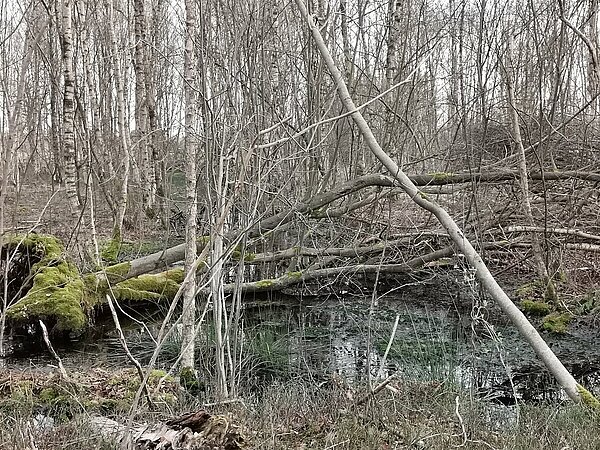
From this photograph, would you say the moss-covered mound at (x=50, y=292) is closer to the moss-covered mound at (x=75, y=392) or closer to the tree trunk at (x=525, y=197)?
the moss-covered mound at (x=75, y=392)

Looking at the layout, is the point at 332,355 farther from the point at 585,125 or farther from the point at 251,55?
the point at 585,125

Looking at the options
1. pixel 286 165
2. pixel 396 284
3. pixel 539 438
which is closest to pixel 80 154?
pixel 286 165

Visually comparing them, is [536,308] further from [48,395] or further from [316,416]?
[48,395]

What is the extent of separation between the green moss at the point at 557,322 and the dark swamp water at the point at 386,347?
100 millimetres

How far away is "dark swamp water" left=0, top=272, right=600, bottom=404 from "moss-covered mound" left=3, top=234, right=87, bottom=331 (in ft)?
0.95

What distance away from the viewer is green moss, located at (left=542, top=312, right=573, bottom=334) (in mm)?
7102

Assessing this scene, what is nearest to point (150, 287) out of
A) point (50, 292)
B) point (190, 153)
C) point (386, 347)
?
point (50, 292)

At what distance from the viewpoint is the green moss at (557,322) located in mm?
7102

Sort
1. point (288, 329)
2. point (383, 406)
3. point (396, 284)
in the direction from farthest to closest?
point (396, 284)
point (288, 329)
point (383, 406)

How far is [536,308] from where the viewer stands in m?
7.67

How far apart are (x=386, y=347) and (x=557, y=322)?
7.49 ft

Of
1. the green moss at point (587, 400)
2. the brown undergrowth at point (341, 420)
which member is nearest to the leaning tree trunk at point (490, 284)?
the green moss at point (587, 400)

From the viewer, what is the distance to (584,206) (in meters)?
7.93

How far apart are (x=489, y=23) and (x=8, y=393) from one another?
231 inches
